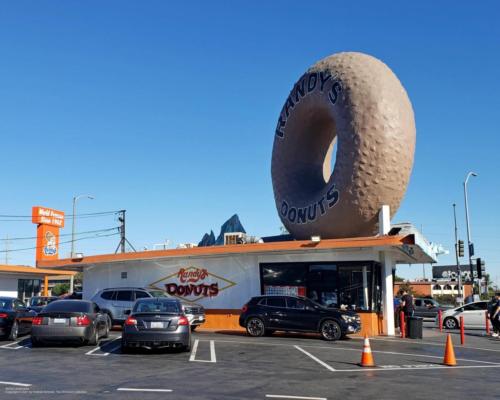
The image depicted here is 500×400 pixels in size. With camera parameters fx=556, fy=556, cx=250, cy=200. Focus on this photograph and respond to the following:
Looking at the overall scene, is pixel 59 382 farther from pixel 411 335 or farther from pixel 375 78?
pixel 375 78

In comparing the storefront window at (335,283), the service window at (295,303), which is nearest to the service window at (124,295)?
the storefront window at (335,283)

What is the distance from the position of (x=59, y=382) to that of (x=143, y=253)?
14.5 m

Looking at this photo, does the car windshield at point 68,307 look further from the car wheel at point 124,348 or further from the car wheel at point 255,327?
the car wheel at point 255,327

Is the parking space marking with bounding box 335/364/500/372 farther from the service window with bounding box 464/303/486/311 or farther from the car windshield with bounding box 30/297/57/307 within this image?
the car windshield with bounding box 30/297/57/307

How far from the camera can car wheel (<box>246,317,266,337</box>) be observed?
1959 cm

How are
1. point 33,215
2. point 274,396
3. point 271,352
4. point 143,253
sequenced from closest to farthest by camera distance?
point 274,396
point 271,352
point 143,253
point 33,215

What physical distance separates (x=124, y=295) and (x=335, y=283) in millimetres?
8392

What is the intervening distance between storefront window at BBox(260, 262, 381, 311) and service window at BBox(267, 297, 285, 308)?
2.54 metres

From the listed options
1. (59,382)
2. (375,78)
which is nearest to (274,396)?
(59,382)

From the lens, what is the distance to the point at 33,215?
145ft

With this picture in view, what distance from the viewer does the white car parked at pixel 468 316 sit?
27.6 metres

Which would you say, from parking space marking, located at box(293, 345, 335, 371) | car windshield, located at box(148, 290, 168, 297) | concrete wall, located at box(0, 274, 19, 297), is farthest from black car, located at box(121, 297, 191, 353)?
concrete wall, located at box(0, 274, 19, 297)

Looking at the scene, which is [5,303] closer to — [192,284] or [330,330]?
[192,284]

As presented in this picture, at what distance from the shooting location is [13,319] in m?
17.6
